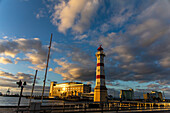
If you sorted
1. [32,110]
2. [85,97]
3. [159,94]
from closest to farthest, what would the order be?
[32,110] → [85,97] → [159,94]

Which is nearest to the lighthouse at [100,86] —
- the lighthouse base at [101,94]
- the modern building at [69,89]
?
the lighthouse base at [101,94]

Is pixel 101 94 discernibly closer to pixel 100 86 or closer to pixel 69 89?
pixel 100 86

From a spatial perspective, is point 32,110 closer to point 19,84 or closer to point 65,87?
point 19,84

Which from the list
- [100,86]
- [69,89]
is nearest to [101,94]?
[100,86]

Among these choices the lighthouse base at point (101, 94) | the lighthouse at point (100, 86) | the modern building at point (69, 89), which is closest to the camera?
the lighthouse base at point (101, 94)

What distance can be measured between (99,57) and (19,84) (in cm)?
2746

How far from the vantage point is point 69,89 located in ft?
544

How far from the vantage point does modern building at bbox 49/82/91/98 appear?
151 metres

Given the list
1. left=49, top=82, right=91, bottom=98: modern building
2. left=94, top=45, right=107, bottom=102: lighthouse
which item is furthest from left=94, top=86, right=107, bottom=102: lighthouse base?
left=49, top=82, right=91, bottom=98: modern building

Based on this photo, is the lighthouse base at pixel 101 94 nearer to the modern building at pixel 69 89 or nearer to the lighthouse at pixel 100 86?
the lighthouse at pixel 100 86

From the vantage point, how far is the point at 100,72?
38.2 meters

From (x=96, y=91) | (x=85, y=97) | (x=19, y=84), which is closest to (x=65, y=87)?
(x=85, y=97)

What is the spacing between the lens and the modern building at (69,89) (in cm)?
15125

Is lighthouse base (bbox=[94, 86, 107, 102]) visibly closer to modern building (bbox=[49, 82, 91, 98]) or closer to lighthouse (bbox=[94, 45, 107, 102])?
lighthouse (bbox=[94, 45, 107, 102])
